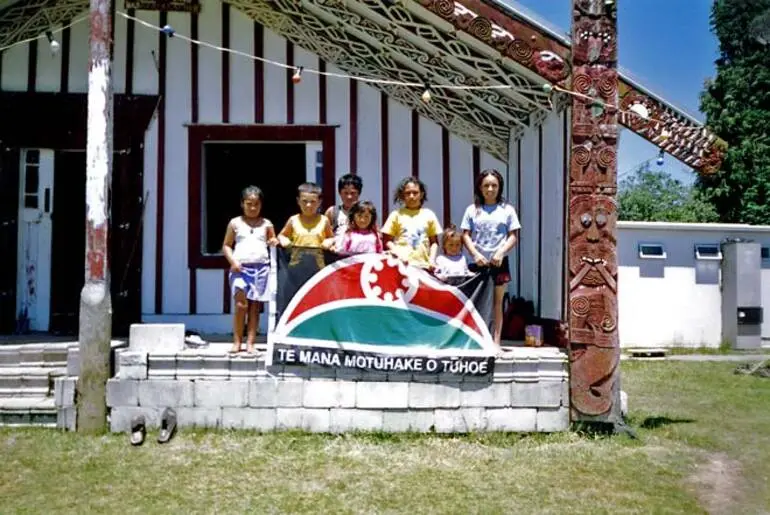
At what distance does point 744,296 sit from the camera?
11.8 meters

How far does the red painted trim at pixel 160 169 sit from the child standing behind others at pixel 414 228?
338cm

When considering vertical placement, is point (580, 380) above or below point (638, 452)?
above

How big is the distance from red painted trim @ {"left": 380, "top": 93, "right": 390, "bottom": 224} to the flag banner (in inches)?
107

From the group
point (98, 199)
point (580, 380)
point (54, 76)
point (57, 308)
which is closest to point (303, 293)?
point (98, 199)

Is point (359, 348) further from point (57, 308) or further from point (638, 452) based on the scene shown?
point (57, 308)

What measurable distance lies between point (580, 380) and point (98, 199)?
13.5 feet

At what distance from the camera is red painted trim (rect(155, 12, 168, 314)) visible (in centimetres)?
800

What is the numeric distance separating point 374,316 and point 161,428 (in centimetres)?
186

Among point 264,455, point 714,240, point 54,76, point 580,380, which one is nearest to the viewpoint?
point 264,455

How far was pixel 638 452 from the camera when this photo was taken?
5.08 meters

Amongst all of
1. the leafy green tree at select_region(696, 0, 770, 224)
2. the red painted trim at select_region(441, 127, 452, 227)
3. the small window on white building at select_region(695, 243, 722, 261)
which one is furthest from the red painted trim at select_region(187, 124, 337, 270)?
the leafy green tree at select_region(696, 0, 770, 224)

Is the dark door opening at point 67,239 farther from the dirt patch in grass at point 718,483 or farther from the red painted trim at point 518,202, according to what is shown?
the dirt patch in grass at point 718,483

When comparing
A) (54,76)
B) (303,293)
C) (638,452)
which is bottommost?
(638,452)

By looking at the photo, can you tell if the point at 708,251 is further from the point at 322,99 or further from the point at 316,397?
the point at 316,397
